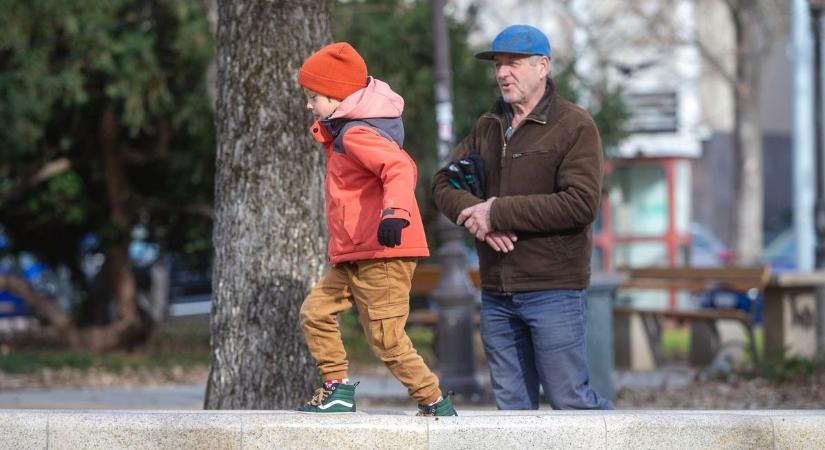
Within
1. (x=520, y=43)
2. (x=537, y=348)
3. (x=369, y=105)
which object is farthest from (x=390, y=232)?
(x=520, y=43)

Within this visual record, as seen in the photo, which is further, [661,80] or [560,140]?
[661,80]

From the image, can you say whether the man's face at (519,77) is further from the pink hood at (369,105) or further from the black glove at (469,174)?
the pink hood at (369,105)

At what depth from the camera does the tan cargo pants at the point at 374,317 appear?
5277mm

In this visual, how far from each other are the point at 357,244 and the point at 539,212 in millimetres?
790

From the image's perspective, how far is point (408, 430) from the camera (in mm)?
4953

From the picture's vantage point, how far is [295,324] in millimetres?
6461

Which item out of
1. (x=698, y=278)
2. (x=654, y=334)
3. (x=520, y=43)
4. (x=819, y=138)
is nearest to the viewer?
(x=520, y=43)

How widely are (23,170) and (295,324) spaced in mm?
10833

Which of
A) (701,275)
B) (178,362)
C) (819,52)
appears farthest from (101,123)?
(819,52)

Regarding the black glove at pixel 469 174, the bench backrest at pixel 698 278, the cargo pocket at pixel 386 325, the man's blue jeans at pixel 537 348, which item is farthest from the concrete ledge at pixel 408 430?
the bench backrest at pixel 698 278

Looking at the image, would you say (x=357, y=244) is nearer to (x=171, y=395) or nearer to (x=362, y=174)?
(x=362, y=174)

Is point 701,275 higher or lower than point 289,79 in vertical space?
lower

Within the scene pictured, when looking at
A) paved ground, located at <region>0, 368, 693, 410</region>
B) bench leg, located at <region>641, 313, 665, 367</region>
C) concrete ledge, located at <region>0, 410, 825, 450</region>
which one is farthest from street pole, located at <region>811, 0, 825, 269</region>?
concrete ledge, located at <region>0, 410, 825, 450</region>

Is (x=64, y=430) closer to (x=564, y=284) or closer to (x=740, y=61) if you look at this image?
(x=564, y=284)
